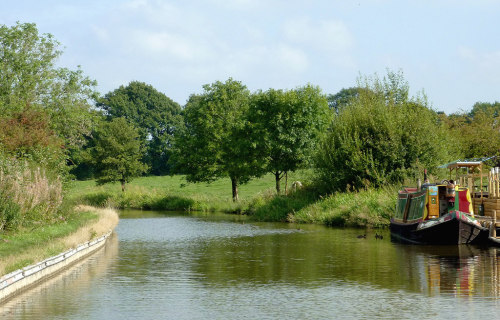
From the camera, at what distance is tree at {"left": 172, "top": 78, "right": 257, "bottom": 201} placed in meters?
61.8

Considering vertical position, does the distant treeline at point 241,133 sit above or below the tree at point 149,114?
below

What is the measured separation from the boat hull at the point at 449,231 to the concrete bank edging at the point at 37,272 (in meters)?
15.6

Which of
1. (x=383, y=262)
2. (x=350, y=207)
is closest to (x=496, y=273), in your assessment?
(x=383, y=262)

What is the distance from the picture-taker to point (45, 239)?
88.7ft

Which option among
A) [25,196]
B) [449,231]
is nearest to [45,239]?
[25,196]

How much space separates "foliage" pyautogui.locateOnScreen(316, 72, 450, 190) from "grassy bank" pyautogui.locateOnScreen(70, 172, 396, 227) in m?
1.44

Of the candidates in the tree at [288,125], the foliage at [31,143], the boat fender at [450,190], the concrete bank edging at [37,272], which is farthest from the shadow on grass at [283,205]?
the concrete bank edging at [37,272]

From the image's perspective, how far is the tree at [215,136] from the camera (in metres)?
61.8

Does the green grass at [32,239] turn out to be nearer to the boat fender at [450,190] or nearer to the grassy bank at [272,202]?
the grassy bank at [272,202]

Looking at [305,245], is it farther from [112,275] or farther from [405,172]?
[405,172]

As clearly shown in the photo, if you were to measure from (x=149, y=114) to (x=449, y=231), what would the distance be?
91.9 m

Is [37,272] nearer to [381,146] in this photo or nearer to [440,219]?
[440,219]

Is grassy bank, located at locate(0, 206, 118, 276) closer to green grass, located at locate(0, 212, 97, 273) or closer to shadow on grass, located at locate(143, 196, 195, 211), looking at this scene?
green grass, located at locate(0, 212, 97, 273)

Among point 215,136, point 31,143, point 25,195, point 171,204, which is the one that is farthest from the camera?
point 171,204
